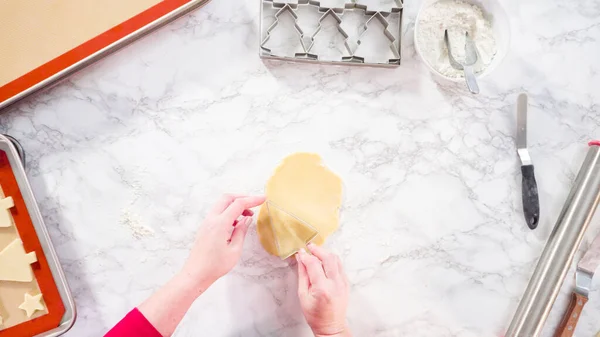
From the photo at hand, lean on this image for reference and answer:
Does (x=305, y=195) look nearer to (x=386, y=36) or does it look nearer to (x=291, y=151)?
(x=291, y=151)

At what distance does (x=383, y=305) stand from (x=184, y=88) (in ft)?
1.88

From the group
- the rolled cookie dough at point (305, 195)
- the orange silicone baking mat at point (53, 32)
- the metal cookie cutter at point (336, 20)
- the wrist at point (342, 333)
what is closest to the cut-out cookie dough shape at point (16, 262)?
the orange silicone baking mat at point (53, 32)

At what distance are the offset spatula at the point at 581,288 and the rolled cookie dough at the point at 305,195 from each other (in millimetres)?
483

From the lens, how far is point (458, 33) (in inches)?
38.5

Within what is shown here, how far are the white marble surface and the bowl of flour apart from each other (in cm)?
4

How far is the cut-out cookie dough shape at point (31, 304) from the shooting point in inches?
35.0

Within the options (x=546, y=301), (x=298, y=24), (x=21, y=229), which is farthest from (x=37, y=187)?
(x=546, y=301)

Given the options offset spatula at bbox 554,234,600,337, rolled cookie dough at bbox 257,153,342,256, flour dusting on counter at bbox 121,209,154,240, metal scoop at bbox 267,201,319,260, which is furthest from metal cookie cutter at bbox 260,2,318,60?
offset spatula at bbox 554,234,600,337

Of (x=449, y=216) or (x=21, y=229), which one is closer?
(x=21, y=229)

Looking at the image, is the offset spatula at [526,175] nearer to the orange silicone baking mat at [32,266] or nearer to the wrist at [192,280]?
the wrist at [192,280]

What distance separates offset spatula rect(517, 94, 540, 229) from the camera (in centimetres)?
99

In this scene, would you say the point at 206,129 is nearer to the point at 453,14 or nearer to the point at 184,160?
the point at 184,160

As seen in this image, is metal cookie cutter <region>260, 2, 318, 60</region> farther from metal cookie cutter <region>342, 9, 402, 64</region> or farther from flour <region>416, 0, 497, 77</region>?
flour <region>416, 0, 497, 77</region>

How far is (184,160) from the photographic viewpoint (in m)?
0.99
